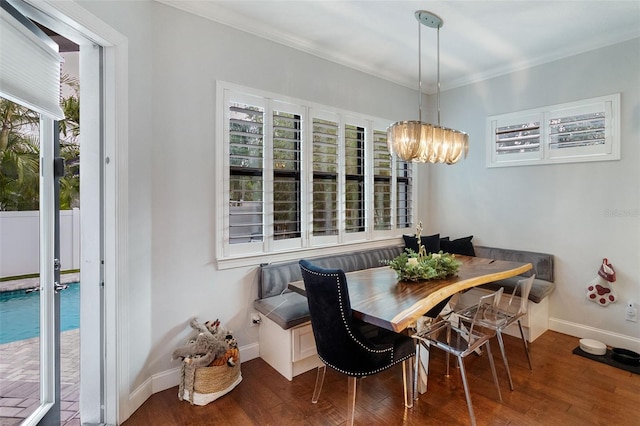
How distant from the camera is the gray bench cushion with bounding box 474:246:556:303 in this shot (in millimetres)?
3246

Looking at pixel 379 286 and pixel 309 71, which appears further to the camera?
pixel 309 71

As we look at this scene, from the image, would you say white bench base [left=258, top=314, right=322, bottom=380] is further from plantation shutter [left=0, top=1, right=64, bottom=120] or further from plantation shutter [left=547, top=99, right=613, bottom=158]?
plantation shutter [left=547, top=99, right=613, bottom=158]

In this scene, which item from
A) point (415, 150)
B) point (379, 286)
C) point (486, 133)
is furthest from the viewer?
point (486, 133)

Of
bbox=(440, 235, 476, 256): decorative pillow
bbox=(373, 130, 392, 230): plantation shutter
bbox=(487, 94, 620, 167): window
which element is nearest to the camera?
bbox=(487, 94, 620, 167): window

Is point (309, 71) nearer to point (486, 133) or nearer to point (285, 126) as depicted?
point (285, 126)

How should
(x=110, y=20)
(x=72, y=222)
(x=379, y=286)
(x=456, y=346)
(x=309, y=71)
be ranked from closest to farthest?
(x=110, y=20) < (x=456, y=346) < (x=379, y=286) < (x=309, y=71) < (x=72, y=222)

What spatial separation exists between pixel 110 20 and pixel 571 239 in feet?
14.6

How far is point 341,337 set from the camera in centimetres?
182

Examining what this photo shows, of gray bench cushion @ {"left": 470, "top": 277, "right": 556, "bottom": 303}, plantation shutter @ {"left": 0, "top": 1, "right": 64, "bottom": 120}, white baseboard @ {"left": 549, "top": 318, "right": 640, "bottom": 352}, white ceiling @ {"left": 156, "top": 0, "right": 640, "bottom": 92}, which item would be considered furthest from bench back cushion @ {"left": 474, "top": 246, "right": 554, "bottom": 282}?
plantation shutter @ {"left": 0, "top": 1, "right": 64, "bottom": 120}

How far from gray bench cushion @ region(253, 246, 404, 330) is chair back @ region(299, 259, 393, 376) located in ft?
2.06

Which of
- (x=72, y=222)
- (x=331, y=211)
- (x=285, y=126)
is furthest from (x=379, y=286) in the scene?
(x=72, y=222)

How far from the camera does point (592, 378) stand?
2531 millimetres

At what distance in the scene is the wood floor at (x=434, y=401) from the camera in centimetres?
205

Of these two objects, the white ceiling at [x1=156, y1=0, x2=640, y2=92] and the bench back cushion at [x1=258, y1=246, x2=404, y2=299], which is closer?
the white ceiling at [x1=156, y1=0, x2=640, y2=92]
